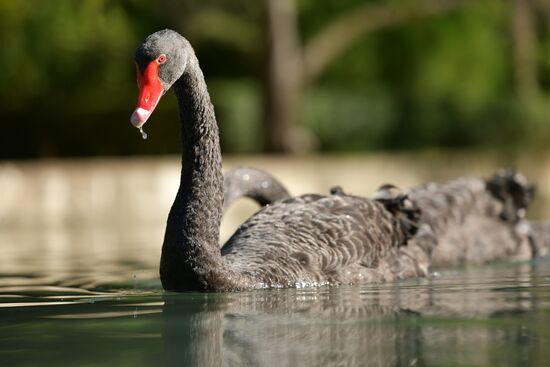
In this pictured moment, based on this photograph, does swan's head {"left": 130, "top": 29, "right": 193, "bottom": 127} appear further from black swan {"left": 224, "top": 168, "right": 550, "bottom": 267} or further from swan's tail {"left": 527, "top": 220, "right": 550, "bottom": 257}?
swan's tail {"left": 527, "top": 220, "right": 550, "bottom": 257}

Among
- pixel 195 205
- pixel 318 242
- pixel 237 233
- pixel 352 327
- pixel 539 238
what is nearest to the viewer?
pixel 352 327

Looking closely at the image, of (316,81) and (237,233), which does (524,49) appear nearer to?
(316,81)

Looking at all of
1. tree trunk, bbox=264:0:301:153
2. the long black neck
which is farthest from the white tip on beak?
tree trunk, bbox=264:0:301:153

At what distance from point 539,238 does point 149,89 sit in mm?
3699

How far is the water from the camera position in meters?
3.79

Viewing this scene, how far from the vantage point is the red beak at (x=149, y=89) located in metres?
5.07

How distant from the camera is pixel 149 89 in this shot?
205 inches

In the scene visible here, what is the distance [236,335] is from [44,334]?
719 millimetres

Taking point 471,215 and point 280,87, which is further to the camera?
point 280,87

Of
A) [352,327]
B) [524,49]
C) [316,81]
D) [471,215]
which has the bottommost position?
[352,327]

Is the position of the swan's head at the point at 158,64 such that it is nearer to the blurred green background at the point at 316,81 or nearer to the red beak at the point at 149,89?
the red beak at the point at 149,89

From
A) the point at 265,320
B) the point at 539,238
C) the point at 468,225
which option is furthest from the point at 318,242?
the point at 539,238

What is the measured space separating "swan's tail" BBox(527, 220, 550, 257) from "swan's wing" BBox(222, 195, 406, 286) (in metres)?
1.71

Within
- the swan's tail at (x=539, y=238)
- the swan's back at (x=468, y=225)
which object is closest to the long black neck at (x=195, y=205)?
the swan's back at (x=468, y=225)
